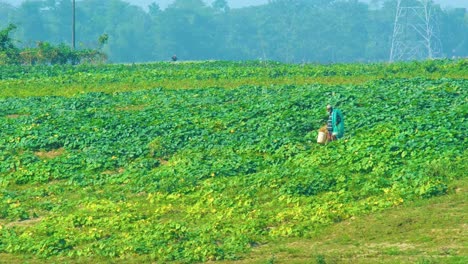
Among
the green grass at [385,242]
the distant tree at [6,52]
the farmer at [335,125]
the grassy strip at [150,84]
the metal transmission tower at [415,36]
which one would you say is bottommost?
the green grass at [385,242]

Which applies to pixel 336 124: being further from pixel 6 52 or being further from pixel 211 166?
pixel 6 52

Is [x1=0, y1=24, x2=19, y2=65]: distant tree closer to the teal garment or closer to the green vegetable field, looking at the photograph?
the green vegetable field

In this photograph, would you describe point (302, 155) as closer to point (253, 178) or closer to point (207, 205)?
point (253, 178)

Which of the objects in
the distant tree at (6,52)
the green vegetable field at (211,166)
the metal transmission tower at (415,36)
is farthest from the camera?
the metal transmission tower at (415,36)

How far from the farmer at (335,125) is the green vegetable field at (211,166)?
1.26 feet

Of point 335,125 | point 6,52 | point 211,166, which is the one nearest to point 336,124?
point 335,125

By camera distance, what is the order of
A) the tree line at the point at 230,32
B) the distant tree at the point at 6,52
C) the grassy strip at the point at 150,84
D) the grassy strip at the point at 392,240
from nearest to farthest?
the grassy strip at the point at 392,240
the grassy strip at the point at 150,84
the distant tree at the point at 6,52
the tree line at the point at 230,32

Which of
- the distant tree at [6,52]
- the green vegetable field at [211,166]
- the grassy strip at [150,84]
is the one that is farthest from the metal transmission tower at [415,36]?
the green vegetable field at [211,166]

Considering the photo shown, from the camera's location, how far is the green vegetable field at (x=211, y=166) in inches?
853

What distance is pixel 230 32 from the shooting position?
154 meters

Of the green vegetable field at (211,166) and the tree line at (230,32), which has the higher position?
the tree line at (230,32)

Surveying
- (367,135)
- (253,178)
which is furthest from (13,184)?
(367,135)

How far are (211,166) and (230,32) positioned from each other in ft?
415

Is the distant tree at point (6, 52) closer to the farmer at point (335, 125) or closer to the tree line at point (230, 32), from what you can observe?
the farmer at point (335, 125)
